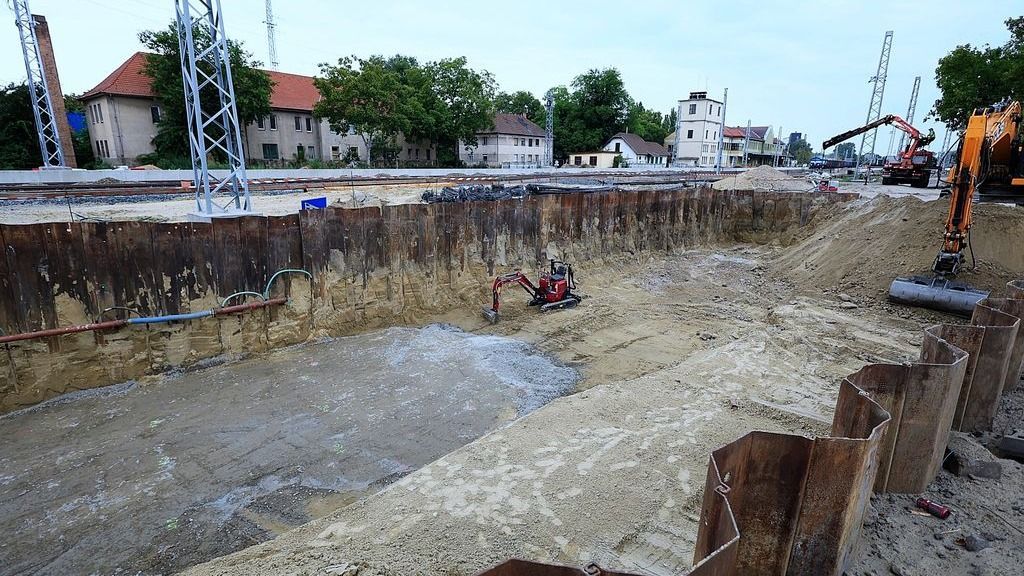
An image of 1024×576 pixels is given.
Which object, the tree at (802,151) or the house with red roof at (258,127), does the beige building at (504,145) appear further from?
the tree at (802,151)

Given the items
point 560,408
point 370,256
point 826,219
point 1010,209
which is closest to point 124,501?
point 560,408

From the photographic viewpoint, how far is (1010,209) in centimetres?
1173

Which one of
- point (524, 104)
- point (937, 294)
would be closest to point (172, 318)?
point (937, 294)

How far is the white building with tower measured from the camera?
2864 inches

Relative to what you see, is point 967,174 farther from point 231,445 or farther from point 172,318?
point 172,318

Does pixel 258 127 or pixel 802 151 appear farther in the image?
pixel 802 151

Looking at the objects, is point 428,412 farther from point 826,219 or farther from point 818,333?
point 826,219

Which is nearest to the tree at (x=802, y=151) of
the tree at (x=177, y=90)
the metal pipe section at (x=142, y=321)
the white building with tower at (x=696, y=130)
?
the white building with tower at (x=696, y=130)

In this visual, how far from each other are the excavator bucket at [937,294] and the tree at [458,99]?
38345mm

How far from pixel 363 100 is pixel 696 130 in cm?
5367

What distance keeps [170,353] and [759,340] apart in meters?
9.35

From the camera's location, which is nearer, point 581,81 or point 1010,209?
point 1010,209

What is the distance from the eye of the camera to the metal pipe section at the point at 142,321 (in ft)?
22.0

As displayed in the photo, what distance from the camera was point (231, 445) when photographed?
5.96 metres
